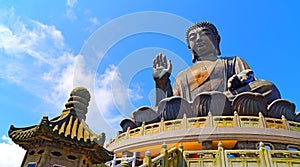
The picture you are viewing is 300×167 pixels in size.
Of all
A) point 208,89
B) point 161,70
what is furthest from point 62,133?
point 208,89

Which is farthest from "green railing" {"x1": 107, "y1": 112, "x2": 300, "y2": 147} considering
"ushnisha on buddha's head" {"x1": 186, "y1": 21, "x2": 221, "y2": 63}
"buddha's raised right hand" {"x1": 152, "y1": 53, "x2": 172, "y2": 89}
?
"ushnisha on buddha's head" {"x1": 186, "y1": 21, "x2": 221, "y2": 63}

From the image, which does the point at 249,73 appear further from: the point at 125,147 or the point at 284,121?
the point at 125,147

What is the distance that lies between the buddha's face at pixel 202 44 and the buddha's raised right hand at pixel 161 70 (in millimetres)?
3639

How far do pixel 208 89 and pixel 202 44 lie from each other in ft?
14.4

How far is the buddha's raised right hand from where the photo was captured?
16.3 meters

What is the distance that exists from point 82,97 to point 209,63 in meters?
12.7

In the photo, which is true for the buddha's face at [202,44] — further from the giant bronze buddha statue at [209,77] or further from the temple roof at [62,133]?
the temple roof at [62,133]

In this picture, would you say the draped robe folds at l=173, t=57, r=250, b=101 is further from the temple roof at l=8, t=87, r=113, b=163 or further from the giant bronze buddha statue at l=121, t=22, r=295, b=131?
the temple roof at l=8, t=87, r=113, b=163

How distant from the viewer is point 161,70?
1652 cm

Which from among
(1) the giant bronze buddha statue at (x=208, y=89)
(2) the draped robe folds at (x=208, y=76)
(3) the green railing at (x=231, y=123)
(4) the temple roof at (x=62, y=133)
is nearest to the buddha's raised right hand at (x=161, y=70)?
(1) the giant bronze buddha statue at (x=208, y=89)

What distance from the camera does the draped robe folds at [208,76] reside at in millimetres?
16438

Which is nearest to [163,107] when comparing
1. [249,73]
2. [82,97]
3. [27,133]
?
[249,73]

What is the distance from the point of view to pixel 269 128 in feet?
36.3

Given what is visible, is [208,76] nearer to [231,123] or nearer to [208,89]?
[208,89]
